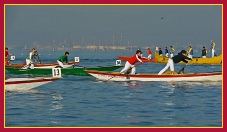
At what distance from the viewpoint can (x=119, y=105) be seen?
2112 centimetres

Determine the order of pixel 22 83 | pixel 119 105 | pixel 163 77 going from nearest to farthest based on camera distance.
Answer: pixel 119 105 → pixel 22 83 → pixel 163 77

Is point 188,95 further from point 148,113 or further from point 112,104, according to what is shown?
point 148,113

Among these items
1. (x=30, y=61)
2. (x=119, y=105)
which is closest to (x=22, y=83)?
(x=119, y=105)

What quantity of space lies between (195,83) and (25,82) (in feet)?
36.8

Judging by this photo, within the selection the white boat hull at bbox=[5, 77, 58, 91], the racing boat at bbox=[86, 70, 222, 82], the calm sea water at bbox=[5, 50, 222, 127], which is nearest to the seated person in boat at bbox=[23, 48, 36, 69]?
the calm sea water at bbox=[5, 50, 222, 127]

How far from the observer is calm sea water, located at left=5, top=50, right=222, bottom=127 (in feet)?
55.4

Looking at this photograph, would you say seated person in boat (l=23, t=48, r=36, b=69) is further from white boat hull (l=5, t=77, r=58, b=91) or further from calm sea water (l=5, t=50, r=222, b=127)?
white boat hull (l=5, t=77, r=58, b=91)

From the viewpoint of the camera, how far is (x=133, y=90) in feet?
88.9

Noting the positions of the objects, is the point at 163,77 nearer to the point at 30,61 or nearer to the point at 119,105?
the point at 119,105

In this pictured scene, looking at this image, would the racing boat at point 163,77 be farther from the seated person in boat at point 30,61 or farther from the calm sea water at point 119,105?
the seated person in boat at point 30,61

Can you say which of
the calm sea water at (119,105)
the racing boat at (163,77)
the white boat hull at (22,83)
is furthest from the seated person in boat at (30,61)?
the white boat hull at (22,83)

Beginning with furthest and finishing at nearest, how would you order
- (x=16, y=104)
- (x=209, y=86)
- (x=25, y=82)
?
(x=209, y=86) → (x=25, y=82) → (x=16, y=104)

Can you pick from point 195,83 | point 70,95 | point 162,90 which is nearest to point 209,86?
point 195,83

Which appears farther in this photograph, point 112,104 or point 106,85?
point 106,85
